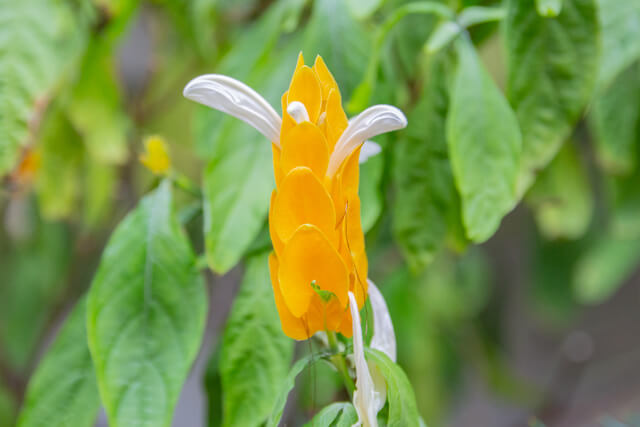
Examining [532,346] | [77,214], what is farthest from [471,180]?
[532,346]

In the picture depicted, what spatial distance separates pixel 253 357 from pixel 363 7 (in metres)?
0.24

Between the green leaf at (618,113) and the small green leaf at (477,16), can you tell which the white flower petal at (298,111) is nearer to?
the small green leaf at (477,16)

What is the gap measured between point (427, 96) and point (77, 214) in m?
0.77

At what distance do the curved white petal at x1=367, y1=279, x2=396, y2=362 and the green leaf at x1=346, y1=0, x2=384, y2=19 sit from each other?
0.65 feet

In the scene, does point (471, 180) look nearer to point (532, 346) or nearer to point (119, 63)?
point (119, 63)

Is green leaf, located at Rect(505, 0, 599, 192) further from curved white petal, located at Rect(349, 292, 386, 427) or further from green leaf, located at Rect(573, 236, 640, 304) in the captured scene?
green leaf, located at Rect(573, 236, 640, 304)

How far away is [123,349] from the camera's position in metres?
0.32

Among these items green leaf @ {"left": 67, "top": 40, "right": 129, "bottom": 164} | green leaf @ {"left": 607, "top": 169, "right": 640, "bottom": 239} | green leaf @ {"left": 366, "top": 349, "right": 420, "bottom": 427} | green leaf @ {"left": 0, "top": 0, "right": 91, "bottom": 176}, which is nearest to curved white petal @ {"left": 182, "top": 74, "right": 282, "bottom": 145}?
green leaf @ {"left": 366, "top": 349, "right": 420, "bottom": 427}

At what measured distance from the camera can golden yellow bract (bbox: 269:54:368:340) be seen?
0.76 ft

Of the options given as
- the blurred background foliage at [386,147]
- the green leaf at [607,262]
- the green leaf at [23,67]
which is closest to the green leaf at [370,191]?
the blurred background foliage at [386,147]

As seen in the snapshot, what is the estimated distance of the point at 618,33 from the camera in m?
0.40

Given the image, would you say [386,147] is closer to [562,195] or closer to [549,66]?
[549,66]

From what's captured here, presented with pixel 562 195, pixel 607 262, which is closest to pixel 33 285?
pixel 562 195

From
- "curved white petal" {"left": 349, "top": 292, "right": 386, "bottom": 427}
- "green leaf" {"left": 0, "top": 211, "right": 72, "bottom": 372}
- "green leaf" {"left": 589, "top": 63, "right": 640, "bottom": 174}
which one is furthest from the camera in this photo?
"green leaf" {"left": 0, "top": 211, "right": 72, "bottom": 372}
